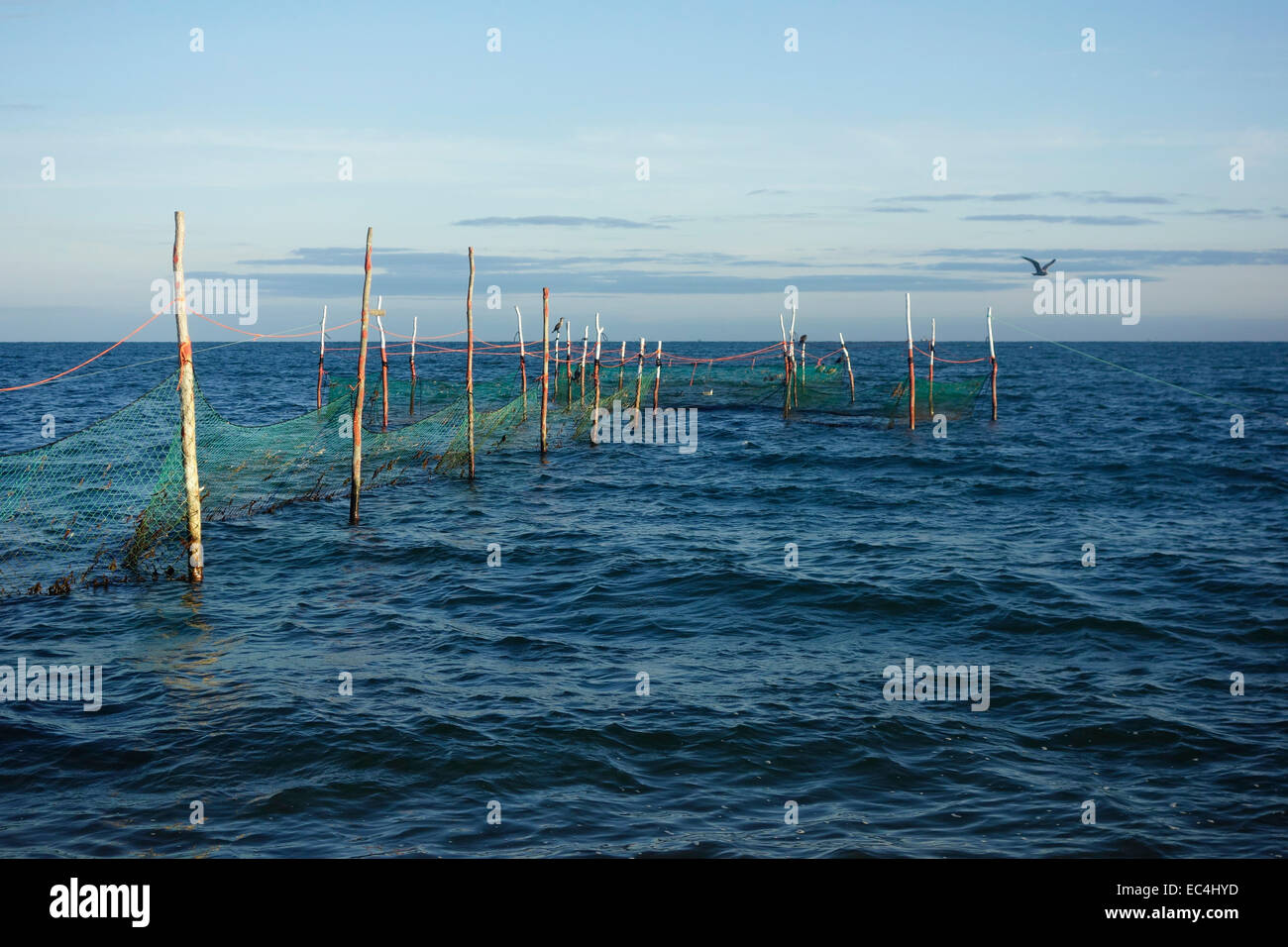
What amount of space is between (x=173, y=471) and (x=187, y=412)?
11.2 ft

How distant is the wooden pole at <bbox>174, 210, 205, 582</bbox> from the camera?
13328 mm

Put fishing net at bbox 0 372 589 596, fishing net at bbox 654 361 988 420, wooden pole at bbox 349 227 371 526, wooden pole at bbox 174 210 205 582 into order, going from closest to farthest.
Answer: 1. wooden pole at bbox 174 210 205 582
2. fishing net at bbox 0 372 589 596
3. wooden pole at bbox 349 227 371 526
4. fishing net at bbox 654 361 988 420

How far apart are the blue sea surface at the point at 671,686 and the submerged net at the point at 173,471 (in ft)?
3.65

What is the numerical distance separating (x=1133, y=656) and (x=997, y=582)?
3358 millimetres

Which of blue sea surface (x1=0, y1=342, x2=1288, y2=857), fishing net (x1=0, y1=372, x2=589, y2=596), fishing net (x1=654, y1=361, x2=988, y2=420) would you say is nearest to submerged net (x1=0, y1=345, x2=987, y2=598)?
fishing net (x1=0, y1=372, x2=589, y2=596)

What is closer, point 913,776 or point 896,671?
point 913,776

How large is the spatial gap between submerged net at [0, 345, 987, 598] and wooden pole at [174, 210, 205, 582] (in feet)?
2.28

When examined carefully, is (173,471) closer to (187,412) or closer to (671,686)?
(187,412)

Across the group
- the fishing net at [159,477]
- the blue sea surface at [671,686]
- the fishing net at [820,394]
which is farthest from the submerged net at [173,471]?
the blue sea surface at [671,686]

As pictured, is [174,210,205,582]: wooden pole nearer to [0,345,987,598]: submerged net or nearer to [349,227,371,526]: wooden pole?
[0,345,987,598]: submerged net

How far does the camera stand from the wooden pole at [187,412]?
13328 millimetres

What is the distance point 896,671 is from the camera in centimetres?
1127
